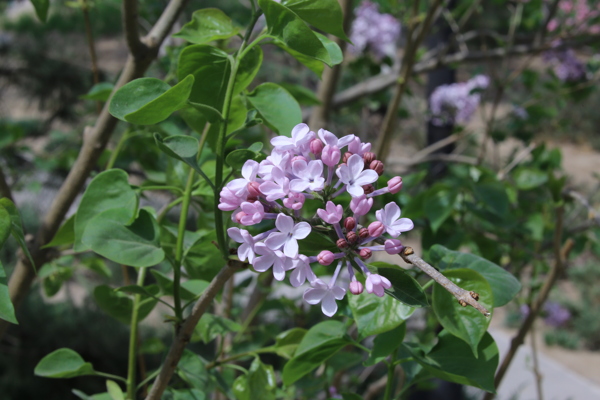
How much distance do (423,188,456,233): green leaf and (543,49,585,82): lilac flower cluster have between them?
144cm

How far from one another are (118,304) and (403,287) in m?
0.36

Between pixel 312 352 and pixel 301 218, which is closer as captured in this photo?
pixel 301 218

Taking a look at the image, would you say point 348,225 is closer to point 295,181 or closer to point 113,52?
point 295,181

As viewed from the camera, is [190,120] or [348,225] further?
[190,120]

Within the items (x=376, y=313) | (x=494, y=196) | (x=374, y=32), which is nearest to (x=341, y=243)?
(x=376, y=313)

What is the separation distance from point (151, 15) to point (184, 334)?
1.71 m

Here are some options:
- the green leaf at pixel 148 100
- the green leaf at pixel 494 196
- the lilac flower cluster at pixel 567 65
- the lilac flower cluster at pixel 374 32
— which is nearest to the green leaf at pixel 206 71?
the green leaf at pixel 148 100

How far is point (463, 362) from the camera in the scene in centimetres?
49

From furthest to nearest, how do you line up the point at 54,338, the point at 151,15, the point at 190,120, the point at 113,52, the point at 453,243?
the point at 113,52
the point at 54,338
the point at 151,15
the point at 453,243
the point at 190,120

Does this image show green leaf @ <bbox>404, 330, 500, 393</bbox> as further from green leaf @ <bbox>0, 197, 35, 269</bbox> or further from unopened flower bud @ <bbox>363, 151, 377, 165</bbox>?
green leaf @ <bbox>0, 197, 35, 269</bbox>

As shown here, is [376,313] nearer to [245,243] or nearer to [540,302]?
[245,243]

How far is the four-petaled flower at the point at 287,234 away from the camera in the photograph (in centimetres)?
36

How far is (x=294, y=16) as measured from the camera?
0.40m

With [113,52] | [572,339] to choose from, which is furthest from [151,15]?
[113,52]
